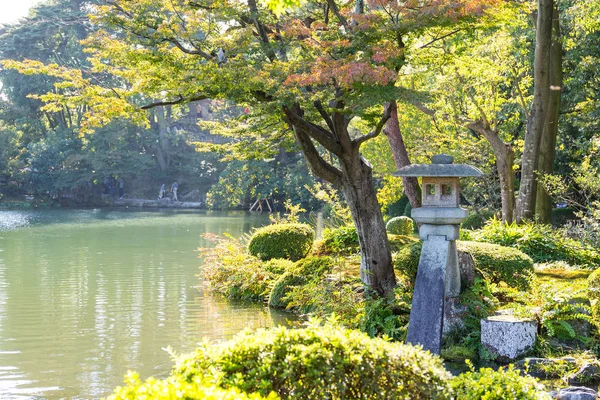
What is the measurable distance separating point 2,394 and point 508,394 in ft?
15.4

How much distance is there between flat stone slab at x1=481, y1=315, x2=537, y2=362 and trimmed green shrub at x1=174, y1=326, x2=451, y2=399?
3807 mm

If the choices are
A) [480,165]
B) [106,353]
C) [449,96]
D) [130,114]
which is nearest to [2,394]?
[106,353]

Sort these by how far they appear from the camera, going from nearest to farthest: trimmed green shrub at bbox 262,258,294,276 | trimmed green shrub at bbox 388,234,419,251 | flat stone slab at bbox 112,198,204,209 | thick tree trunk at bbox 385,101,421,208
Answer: trimmed green shrub at bbox 262,258,294,276 < trimmed green shrub at bbox 388,234,419,251 < thick tree trunk at bbox 385,101,421,208 < flat stone slab at bbox 112,198,204,209

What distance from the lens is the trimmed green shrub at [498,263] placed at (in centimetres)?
913

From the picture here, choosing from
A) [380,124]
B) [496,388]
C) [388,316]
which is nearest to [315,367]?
[496,388]

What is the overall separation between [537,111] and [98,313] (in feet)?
29.4

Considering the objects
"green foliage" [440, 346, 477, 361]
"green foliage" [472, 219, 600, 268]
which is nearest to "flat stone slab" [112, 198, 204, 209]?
"green foliage" [472, 219, 600, 268]

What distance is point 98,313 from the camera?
10719 mm

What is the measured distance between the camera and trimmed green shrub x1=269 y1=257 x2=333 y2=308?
11094 mm

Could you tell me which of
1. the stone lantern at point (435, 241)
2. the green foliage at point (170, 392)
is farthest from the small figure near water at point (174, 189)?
the green foliage at point (170, 392)

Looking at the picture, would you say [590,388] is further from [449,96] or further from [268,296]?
[449,96]

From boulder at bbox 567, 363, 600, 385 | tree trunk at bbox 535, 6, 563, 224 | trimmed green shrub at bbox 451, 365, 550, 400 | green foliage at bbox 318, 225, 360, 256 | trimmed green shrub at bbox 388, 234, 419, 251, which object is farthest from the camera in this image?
tree trunk at bbox 535, 6, 563, 224

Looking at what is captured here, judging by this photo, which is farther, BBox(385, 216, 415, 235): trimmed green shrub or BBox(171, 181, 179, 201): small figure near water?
BBox(171, 181, 179, 201): small figure near water

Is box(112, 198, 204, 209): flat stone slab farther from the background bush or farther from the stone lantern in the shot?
the stone lantern
